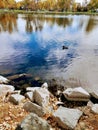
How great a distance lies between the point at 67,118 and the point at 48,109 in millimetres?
1098

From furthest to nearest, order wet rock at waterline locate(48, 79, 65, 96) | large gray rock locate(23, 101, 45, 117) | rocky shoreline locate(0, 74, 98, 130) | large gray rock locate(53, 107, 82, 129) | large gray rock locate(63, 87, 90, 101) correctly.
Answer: wet rock at waterline locate(48, 79, 65, 96) < large gray rock locate(63, 87, 90, 101) < large gray rock locate(23, 101, 45, 117) < large gray rock locate(53, 107, 82, 129) < rocky shoreline locate(0, 74, 98, 130)

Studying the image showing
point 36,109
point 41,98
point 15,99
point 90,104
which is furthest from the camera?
point 90,104

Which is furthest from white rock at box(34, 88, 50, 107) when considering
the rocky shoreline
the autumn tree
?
the autumn tree

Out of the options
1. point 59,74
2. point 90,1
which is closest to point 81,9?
point 90,1

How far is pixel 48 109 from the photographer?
24.3 ft

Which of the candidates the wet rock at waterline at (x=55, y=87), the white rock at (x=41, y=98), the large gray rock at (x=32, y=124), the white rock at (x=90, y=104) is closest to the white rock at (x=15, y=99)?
the white rock at (x=41, y=98)

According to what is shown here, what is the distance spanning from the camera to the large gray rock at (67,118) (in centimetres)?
627

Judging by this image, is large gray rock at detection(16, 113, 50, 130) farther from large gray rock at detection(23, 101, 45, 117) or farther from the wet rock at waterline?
the wet rock at waterline

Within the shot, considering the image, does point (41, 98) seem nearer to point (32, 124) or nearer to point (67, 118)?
point (67, 118)

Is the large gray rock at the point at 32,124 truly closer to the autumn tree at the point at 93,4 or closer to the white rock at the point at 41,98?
the white rock at the point at 41,98

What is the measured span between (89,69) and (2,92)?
683 cm

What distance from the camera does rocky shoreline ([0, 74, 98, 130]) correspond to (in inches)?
231

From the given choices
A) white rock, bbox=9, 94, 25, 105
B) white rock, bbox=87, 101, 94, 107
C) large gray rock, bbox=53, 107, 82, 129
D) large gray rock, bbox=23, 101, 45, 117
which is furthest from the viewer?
white rock, bbox=87, 101, 94, 107

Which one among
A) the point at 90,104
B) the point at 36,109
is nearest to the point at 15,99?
the point at 36,109
